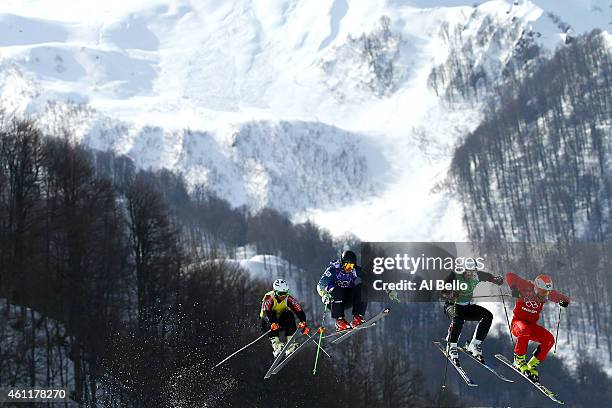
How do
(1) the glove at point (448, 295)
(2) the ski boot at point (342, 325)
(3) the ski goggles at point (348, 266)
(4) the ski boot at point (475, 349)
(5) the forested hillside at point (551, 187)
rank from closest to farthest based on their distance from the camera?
(4) the ski boot at point (475, 349), (1) the glove at point (448, 295), (3) the ski goggles at point (348, 266), (2) the ski boot at point (342, 325), (5) the forested hillside at point (551, 187)

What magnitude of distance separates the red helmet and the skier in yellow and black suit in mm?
8263

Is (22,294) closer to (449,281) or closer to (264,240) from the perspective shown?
(449,281)

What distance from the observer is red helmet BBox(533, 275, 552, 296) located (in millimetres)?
21453

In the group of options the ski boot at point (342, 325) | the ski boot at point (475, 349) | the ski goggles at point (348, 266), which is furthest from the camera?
the ski boot at point (342, 325)

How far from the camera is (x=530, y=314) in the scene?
2197 cm

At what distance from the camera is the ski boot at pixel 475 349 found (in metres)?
22.7

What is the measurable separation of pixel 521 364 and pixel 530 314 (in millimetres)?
1443

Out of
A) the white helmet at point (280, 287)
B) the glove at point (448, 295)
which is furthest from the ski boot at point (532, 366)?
the white helmet at point (280, 287)

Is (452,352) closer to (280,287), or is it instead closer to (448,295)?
(448,295)

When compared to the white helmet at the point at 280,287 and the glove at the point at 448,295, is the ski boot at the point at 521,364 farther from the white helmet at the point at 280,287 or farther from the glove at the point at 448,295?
the white helmet at the point at 280,287

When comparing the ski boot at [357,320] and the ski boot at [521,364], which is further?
the ski boot at [357,320]

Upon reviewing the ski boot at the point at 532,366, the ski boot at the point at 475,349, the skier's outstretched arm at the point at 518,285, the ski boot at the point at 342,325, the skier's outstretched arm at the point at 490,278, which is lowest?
the ski boot at the point at 532,366

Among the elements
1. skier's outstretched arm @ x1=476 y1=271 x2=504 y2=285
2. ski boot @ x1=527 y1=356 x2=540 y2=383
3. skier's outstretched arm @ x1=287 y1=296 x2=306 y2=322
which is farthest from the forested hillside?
ski boot @ x1=527 y1=356 x2=540 y2=383

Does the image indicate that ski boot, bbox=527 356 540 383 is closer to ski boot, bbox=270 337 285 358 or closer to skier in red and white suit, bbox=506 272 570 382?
skier in red and white suit, bbox=506 272 570 382
